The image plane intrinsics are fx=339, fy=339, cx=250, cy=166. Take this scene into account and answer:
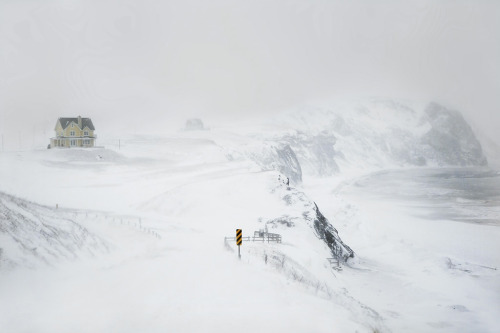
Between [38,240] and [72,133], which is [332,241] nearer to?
[38,240]

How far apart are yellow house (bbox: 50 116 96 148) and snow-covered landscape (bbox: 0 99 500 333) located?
341cm

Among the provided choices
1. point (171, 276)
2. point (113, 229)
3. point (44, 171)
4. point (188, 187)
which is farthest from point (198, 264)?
point (44, 171)

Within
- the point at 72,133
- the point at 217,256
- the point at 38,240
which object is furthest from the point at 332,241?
A: the point at 72,133

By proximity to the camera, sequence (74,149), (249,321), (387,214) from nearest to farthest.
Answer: (249,321) < (387,214) < (74,149)

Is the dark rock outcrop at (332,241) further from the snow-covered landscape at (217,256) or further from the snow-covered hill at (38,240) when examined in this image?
the snow-covered hill at (38,240)

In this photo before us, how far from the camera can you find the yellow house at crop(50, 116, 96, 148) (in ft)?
238

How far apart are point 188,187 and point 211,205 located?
8.18 m

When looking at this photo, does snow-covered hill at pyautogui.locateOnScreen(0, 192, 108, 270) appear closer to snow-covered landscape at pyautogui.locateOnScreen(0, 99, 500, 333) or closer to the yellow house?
snow-covered landscape at pyautogui.locateOnScreen(0, 99, 500, 333)

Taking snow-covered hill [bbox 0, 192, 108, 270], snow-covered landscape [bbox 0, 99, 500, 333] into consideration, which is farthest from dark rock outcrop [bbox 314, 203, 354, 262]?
snow-covered hill [bbox 0, 192, 108, 270]

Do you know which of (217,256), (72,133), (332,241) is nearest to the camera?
(217,256)

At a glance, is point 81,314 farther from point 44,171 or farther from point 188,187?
point 44,171

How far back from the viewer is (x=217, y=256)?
63.4 feet

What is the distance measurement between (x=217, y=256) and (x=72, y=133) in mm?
65962

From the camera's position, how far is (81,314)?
37.9 feet
